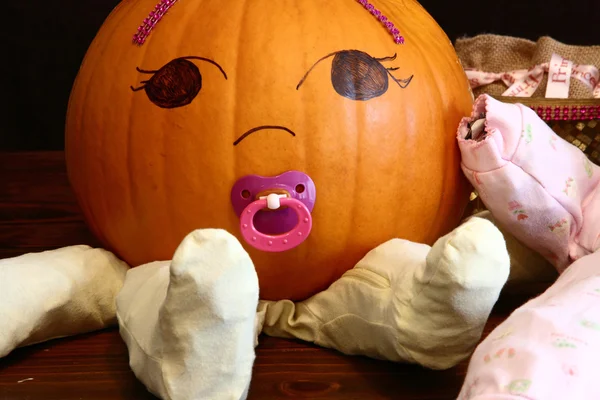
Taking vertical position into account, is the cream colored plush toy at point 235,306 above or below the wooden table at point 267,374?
above

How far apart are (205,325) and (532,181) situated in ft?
1.35

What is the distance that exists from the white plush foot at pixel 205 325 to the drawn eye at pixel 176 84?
0.74 ft

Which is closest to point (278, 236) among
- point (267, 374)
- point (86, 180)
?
point (267, 374)

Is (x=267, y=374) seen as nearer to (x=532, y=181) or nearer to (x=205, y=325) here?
(x=205, y=325)

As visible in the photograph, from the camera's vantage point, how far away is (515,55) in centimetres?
117

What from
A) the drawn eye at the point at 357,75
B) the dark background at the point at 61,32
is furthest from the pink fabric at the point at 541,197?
the dark background at the point at 61,32

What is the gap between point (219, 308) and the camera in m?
0.61

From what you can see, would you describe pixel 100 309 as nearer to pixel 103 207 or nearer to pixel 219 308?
pixel 103 207

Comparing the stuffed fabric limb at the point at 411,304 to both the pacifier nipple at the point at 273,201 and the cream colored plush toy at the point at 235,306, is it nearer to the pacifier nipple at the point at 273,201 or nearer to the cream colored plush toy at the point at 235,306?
the cream colored plush toy at the point at 235,306

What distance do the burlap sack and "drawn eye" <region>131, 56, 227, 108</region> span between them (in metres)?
0.53

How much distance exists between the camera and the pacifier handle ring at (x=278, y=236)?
0.75 metres

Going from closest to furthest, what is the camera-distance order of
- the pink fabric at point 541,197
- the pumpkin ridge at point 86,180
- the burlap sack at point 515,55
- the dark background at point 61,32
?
the pink fabric at point 541,197 → the pumpkin ridge at point 86,180 → the burlap sack at point 515,55 → the dark background at point 61,32

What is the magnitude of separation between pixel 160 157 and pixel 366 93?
0.74 ft

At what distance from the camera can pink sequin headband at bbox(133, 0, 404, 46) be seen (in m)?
0.83
